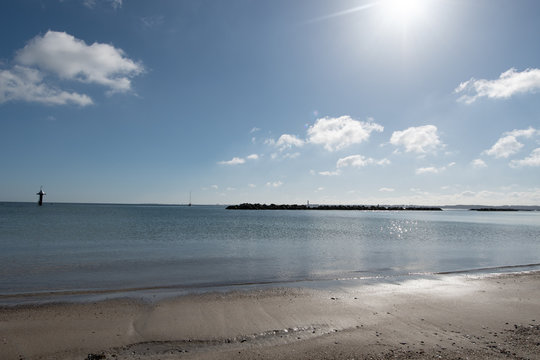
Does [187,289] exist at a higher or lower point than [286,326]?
lower

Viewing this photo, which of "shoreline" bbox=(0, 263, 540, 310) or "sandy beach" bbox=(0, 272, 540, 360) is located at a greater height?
"sandy beach" bbox=(0, 272, 540, 360)

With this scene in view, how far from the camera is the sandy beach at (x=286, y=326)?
6.68 meters

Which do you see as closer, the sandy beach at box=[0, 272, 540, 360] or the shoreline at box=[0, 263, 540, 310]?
the sandy beach at box=[0, 272, 540, 360]

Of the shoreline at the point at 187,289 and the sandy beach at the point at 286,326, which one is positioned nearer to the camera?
the sandy beach at the point at 286,326

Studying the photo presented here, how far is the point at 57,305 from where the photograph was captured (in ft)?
33.0

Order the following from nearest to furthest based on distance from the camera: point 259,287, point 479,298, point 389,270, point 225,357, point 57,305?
point 225,357
point 57,305
point 479,298
point 259,287
point 389,270

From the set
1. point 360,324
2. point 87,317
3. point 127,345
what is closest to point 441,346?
point 360,324

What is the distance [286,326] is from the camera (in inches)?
327

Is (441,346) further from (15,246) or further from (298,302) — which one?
(15,246)

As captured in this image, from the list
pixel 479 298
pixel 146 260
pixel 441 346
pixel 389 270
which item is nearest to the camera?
pixel 441 346

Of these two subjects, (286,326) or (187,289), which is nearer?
(286,326)

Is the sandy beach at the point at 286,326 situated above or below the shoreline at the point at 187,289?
above

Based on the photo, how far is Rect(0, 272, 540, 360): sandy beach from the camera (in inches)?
263

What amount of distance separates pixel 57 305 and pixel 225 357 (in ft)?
23.0
